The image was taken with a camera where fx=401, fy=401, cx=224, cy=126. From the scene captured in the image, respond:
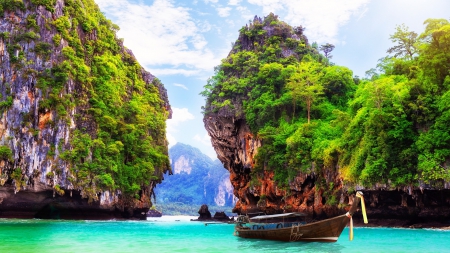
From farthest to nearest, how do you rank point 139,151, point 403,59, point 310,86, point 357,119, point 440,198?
point 139,151 → point 310,86 → point 403,59 → point 357,119 → point 440,198

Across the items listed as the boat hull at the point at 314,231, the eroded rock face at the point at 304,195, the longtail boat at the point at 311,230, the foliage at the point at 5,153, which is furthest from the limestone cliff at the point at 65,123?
the boat hull at the point at 314,231

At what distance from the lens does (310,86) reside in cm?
3722

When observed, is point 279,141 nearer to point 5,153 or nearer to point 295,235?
point 295,235

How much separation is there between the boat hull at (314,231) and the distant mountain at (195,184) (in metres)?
141

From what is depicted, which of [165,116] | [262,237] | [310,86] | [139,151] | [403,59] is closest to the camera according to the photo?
[262,237]

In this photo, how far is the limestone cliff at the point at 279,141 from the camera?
27.7 m

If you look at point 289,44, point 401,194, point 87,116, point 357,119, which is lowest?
point 401,194

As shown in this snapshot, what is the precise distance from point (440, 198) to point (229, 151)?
24070mm

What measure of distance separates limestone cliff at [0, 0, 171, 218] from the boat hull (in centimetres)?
2176

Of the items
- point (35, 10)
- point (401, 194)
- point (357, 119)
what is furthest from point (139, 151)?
point (401, 194)

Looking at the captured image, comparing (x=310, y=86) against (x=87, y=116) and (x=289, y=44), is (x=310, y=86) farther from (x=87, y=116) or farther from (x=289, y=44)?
(x=87, y=116)

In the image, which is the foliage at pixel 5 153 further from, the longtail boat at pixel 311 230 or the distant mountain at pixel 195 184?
the distant mountain at pixel 195 184

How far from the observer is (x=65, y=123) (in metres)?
35.2

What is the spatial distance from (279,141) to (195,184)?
150 metres
